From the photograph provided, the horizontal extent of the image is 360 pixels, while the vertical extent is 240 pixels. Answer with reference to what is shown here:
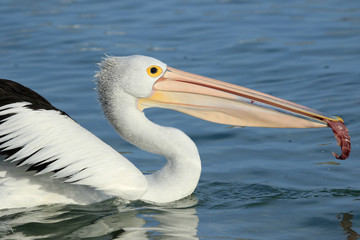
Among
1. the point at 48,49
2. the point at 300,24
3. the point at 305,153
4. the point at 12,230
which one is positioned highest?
the point at 300,24

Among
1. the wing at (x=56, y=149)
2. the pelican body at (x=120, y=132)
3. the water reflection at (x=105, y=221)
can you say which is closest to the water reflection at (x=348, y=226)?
the pelican body at (x=120, y=132)

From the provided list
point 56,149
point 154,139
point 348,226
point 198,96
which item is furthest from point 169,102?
point 348,226

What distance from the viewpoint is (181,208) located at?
209 inches

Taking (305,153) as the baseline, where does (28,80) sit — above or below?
above

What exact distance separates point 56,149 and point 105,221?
1.98ft

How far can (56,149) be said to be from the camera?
488 cm

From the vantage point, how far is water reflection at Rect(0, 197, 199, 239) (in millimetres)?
4848

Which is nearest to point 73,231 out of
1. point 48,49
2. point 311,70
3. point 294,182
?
point 294,182

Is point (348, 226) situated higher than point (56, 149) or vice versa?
point (56, 149)

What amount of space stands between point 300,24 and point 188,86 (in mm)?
5754

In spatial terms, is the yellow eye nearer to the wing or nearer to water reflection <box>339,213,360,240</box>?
the wing

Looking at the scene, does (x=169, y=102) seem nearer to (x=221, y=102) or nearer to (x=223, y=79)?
(x=221, y=102)

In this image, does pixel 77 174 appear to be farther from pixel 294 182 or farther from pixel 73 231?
pixel 294 182

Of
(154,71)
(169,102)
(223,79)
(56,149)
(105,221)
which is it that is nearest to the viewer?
(56,149)
